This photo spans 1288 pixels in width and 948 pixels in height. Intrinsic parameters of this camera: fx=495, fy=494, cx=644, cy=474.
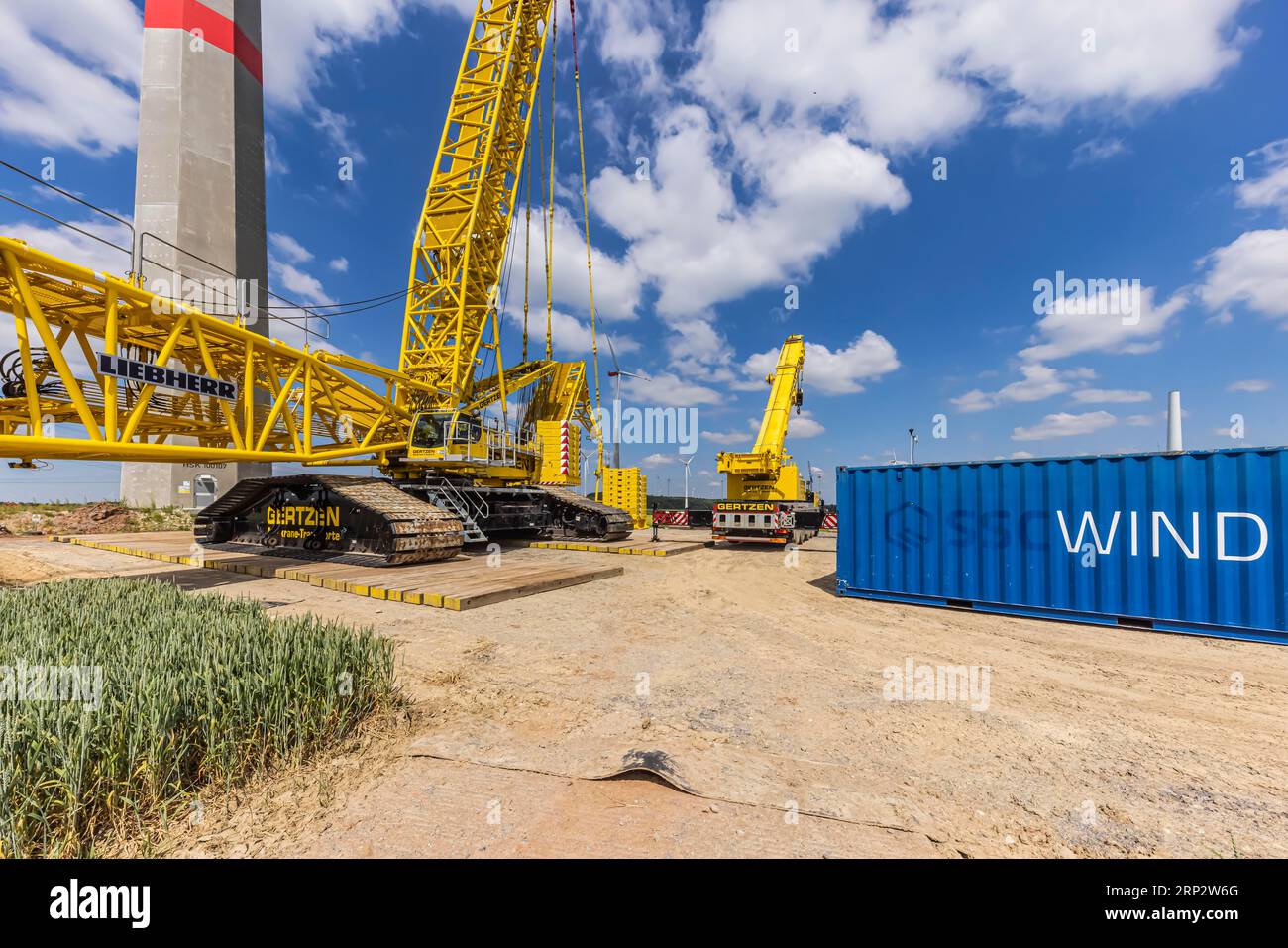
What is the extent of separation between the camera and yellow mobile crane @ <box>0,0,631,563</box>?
24.1 feet

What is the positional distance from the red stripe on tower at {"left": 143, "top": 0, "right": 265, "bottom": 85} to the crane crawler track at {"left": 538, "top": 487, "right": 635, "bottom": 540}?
1148 inches

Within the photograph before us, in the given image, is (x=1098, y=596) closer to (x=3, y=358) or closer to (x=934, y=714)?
(x=934, y=714)

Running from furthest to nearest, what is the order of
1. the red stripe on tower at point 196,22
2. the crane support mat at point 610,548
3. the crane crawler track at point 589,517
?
the red stripe on tower at point 196,22, the crane crawler track at point 589,517, the crane support mat at point 610,548

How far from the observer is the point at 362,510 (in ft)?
35.3

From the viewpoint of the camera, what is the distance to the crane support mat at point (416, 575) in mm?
7777

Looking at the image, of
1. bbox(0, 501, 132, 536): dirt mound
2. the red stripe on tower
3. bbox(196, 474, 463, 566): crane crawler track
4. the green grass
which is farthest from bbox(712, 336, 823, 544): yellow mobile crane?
the red stripe on tower

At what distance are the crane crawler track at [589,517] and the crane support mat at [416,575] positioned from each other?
463 cm

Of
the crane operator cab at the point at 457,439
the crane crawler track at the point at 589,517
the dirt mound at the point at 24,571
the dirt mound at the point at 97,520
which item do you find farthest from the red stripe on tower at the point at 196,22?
the crane crawler track at the point at 589,517

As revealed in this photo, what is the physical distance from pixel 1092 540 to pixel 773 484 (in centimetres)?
1066

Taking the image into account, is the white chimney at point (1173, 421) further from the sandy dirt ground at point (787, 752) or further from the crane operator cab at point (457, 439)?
the crane operator cab at point (457, 439)

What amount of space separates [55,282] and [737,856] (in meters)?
10.7

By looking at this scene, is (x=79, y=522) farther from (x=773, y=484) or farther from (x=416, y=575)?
(x=773, y=484)

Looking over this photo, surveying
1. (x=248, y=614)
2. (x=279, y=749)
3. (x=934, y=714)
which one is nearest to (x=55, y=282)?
(x=248, y=614)

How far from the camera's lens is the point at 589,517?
16.7m
